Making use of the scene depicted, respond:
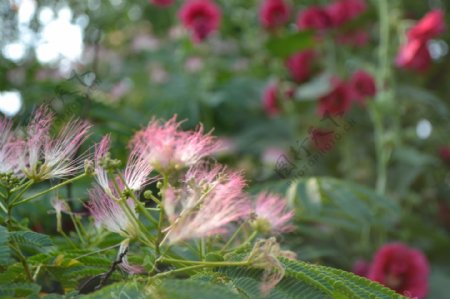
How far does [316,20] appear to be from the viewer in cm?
354

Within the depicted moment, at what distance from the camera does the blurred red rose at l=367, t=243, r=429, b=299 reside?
254 cm

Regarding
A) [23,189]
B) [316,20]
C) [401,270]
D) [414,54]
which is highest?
[23,189]

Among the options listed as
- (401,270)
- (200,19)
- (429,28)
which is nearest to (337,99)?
(429,28)

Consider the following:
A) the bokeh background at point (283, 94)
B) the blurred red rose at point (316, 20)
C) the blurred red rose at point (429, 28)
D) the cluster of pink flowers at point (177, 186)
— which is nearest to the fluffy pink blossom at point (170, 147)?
the cluster of pink flowers at point (177, 186)

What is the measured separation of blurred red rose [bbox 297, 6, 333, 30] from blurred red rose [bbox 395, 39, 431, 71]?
1.20 feet

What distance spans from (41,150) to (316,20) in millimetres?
2608

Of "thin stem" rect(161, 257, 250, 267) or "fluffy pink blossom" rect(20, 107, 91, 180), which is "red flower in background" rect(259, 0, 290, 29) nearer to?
"fluffy pink blossom" rect(20, 107, 91, 180)

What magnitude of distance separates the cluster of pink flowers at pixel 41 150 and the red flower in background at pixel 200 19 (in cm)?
201

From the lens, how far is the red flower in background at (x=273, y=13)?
346 centimetres

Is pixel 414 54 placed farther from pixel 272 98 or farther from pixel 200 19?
pixel 200 19

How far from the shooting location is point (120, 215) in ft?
3.36

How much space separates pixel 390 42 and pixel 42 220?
2137 mm

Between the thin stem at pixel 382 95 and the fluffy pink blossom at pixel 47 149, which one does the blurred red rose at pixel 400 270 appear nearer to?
the thin stem at pixel 382 95

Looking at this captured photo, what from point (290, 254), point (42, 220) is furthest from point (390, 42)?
point (290, 254)
